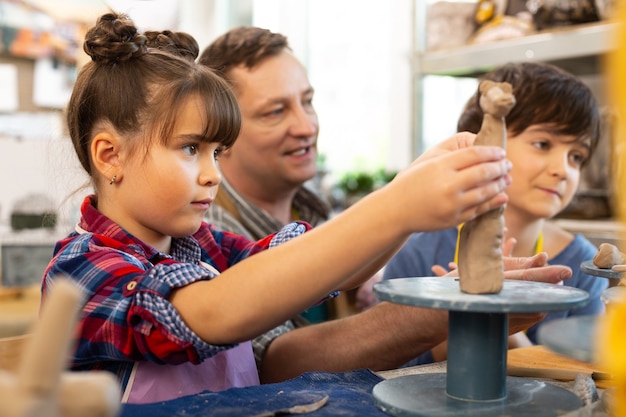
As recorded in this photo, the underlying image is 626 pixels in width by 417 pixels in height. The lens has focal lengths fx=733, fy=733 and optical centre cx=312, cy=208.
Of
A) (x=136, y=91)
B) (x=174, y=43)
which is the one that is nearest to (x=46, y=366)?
(x=136, y=91)

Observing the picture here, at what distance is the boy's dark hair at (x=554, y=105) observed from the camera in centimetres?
163

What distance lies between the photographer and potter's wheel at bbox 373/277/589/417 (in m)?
0.75

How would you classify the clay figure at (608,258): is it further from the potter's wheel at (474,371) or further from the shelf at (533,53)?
the shelf at (533,53)

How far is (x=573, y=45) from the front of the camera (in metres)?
2.42

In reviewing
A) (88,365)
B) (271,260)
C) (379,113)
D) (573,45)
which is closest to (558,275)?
(271,260)

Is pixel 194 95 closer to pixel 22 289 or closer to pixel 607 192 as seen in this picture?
pixel 607 192

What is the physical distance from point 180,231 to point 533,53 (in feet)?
6.01

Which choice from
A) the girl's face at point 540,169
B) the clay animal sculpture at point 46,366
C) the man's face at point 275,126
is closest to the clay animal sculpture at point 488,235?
the clay animal sculpture at point 46,366

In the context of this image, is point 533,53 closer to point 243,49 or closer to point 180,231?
point 243,49

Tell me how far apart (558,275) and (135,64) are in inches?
27.9

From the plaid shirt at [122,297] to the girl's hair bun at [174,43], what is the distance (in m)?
0.31

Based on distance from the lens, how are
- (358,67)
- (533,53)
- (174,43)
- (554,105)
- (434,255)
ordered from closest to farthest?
(174,43) < (554,105) < (434,255) < (533,53) < (358,67)

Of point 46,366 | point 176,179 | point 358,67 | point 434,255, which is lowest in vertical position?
point 434,255

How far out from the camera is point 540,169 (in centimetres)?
164
